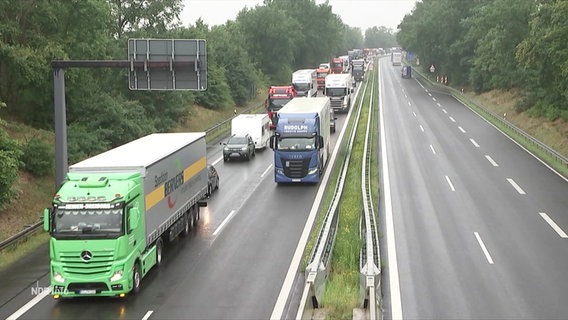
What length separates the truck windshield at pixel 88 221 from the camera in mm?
17500

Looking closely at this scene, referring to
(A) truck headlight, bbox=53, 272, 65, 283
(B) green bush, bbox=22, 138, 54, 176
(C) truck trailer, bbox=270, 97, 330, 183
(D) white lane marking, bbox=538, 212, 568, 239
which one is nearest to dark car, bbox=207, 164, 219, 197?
(C) truck trailer, bbox=270, 97, 330, 183

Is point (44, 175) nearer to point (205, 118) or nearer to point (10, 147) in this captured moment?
point (10, 147)

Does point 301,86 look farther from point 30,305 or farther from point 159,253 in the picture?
point 30,305

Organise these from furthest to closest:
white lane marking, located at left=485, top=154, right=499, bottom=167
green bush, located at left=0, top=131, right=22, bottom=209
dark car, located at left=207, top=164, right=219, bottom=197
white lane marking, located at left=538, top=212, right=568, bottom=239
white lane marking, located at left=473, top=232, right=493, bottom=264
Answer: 1. white lane marking, located at left=485, top=154, right=499, bottom=167
2. dark car, located at left=207, top=164, right=219, bottom=197
3. green bush, located at left=0, top=131, right=22, bottom=209
4. white lane marking, located at left=538, top=212, right=568, bottom=239
5. white lane marking, located at left=473, top=232, right=493, bottom=264

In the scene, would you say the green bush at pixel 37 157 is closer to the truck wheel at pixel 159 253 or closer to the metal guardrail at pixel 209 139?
the metal guardrail at pixel 209 139

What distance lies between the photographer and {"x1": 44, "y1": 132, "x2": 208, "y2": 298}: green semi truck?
1741 centimetres

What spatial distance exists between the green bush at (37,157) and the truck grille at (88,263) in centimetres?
1527

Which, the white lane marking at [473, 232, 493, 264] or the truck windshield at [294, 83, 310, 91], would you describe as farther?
the truck windshield at [294, 83, 310, 91]

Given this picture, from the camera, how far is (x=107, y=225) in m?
17.7

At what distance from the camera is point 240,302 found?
18.0m

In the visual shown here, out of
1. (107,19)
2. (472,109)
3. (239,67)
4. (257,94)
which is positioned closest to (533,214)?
(107,19)

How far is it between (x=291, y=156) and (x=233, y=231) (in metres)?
8.69

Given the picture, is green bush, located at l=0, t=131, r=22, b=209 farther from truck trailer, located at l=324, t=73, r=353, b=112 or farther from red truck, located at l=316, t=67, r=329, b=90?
red truck, located at l=316, t=67, r=329, b=90

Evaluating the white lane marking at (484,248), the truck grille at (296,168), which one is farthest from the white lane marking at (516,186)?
the truck grille at (296,168)
